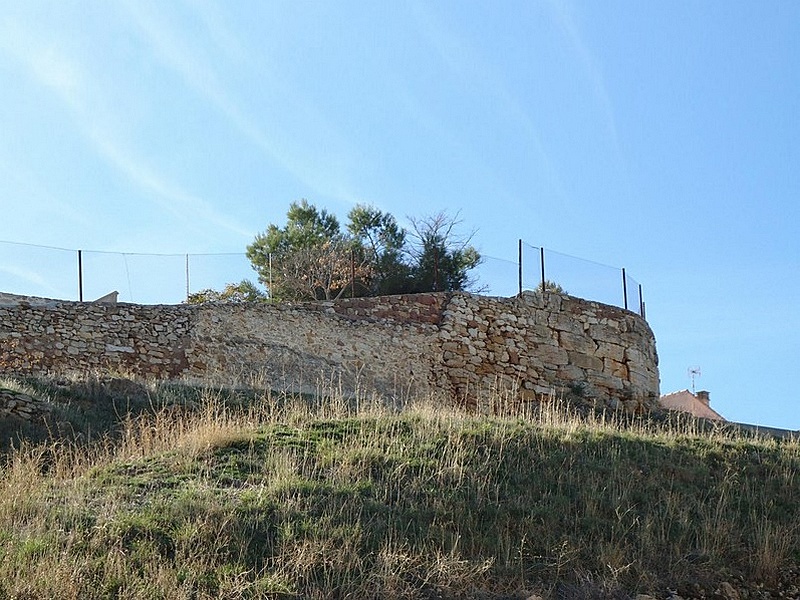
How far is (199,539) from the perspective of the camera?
765cm

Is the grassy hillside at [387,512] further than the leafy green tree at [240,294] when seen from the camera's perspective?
No

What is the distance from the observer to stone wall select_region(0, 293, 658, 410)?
18.7m

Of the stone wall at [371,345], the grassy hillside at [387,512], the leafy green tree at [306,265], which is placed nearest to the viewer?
the grassy hillside at [387,512]

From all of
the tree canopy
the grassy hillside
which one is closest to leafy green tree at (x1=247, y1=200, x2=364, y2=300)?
the tree canopy

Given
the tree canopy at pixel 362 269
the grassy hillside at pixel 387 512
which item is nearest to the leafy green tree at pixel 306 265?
the tree canopy at pixel 362 269

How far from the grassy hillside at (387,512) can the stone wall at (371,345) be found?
21.8 feet

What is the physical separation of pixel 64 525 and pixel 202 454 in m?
2.49

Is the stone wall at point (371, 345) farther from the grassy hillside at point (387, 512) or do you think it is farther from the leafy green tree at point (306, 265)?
the grassy hillside at point (387, 512)

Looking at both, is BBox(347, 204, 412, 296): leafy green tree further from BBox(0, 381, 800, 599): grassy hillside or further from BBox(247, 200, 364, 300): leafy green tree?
BBox(0, 381, 800, 599): grassy hillside

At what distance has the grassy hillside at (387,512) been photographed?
730 centimetres

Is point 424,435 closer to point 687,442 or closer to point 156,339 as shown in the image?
point 687,442

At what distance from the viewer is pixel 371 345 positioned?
20.7m

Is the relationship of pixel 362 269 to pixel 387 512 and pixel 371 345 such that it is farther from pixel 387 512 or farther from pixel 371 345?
pixel 387 512

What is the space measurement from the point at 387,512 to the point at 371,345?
12107mm
